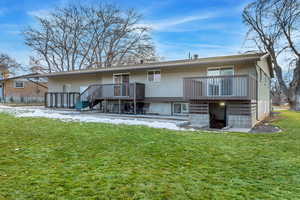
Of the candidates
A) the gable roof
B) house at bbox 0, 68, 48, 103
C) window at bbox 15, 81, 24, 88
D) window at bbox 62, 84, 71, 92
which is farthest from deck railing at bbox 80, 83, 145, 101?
window at bbox 15, 81, 24, 88

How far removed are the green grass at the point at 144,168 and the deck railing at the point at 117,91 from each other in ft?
25.9

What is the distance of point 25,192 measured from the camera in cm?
269

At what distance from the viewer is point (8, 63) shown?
115ft

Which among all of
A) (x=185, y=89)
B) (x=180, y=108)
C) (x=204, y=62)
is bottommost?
(x=180, y=108)

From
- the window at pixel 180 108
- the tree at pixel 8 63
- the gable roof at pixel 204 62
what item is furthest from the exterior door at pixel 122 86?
the tree at pixel 8 63

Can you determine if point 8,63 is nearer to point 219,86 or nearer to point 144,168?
point 219,86

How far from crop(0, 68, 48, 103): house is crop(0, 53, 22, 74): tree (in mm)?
5571

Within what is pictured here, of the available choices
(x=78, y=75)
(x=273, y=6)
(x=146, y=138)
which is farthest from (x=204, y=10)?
(x=146, y=138)

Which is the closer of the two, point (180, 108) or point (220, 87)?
point (220, 87)

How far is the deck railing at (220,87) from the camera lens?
30.7 feet

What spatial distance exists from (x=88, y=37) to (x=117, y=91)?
18132 mm

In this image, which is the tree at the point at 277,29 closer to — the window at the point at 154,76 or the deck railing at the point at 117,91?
the window at the point at 154,76

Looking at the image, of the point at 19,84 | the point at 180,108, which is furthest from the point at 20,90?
the point at 180,108

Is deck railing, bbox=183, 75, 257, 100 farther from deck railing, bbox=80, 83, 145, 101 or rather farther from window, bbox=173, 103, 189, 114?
deck railing, bbox=80, 83, 145, 101
